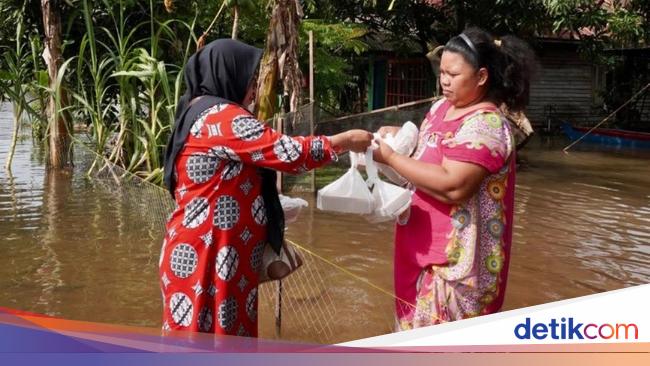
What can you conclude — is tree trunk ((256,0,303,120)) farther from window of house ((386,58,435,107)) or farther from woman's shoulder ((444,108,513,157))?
window of house ((386,58,435,107))

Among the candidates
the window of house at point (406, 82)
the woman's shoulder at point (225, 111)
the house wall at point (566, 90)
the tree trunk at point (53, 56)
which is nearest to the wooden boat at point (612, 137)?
the house wall at point (566, 90)

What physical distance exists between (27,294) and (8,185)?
438 centimetres

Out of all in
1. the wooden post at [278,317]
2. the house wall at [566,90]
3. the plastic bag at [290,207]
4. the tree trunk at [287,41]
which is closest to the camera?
the plastic bag at [290,207]

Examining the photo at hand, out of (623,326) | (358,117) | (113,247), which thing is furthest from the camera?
(358,117)

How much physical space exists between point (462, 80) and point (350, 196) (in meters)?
0.50

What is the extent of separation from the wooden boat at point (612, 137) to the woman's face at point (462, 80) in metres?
14.6

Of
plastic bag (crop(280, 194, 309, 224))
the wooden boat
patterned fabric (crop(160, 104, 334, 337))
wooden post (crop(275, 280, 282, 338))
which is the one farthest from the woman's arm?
the wooden boat

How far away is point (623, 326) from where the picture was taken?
79.3 inches

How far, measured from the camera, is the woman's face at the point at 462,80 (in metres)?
2.13

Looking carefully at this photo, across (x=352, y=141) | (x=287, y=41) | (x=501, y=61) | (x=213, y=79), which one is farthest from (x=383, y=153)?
(x=287, y=41)

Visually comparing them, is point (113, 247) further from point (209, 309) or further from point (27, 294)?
point (209, 309)

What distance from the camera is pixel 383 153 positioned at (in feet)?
7.18

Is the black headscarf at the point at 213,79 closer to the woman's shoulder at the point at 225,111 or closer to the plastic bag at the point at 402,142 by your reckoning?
the woman's shoulder at the point at 225,111

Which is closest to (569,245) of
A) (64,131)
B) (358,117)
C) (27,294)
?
(358,117)
